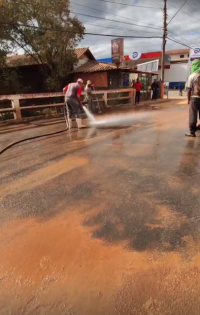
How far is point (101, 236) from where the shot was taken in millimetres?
2541

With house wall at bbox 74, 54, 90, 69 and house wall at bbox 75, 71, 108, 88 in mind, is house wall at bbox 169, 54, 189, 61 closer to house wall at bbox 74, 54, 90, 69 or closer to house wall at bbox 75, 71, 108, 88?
house wall at bbox 74, 54, 90, 69

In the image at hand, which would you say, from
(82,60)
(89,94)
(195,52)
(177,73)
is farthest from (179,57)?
(89,94)

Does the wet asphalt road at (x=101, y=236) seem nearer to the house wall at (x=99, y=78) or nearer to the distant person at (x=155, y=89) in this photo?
the house wall at (x=99, y=78)

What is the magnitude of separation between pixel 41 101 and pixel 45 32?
16.8ft

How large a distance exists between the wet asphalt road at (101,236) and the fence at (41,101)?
614cm

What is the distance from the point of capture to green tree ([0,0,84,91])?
17.4 metres

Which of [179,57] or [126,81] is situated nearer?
[126,81]

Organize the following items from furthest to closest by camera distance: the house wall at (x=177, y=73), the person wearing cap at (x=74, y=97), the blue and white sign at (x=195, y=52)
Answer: the house wall at (x=177, y=73)
the blue and white sign at (x=195, y=52)
the person wearing cap at (x=74, y=97)

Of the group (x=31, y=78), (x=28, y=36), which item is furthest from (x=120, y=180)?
(x=31, y=78)

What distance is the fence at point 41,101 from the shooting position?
10.4m

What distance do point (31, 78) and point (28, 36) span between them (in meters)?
5.68

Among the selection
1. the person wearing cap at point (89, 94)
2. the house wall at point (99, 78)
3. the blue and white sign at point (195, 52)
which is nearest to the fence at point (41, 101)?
the person wearing cap at point (89, 94)

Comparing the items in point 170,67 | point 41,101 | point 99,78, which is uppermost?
point 170,67

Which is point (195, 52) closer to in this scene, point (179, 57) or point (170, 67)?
point (170, 67)
